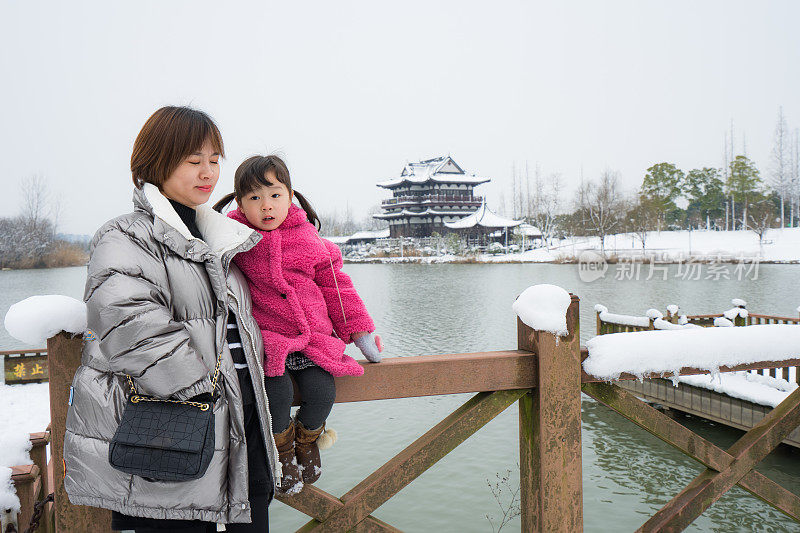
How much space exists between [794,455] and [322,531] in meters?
5.20

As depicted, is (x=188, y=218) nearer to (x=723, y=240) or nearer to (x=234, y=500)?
(x=234, y=500)

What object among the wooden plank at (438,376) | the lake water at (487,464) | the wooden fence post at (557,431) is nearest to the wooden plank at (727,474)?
the wooden fence post at (557,431)

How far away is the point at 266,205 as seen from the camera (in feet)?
4.58

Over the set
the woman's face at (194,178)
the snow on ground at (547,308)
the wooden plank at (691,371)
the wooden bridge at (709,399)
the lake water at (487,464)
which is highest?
the woman's face at (194,178)

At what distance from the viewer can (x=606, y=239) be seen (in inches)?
1724

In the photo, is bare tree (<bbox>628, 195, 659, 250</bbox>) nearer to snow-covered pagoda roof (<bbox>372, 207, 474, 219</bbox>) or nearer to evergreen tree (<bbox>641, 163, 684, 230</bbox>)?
evergreen tree (<bbox>641, 163, 684, 230</bbox>)

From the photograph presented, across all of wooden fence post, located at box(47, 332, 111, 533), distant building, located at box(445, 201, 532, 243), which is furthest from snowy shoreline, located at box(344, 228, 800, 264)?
wooden fence post, located at box(47, 332, 111, 533)

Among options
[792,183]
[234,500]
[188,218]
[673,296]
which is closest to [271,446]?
[234,500]

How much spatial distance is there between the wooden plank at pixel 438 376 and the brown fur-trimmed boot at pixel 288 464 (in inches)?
6.0

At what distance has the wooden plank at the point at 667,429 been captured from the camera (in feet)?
5.30

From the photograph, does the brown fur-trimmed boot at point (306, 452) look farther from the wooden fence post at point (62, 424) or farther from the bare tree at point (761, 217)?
the bare tree at point (761, 217)

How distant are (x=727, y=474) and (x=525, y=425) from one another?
72 centimetres

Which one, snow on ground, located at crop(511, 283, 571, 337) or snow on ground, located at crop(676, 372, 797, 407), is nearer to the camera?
snow on ground, located at crop(511, 283, 571, 337)

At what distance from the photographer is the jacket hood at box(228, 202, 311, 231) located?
57.1 inches
